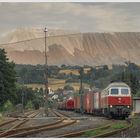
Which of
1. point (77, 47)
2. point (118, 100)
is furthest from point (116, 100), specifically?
point (77, 47)

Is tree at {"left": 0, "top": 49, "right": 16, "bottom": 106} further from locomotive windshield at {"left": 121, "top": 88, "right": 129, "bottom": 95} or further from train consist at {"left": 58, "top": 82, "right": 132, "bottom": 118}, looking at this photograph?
locomotive windshield at {"left": 121, "top": 88, "right": 129, "bottom": 95}

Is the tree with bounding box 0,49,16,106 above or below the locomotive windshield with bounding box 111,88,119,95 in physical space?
above

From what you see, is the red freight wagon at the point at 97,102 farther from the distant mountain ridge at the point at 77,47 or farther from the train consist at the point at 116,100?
the distant mountain ridge at the point at 77,47

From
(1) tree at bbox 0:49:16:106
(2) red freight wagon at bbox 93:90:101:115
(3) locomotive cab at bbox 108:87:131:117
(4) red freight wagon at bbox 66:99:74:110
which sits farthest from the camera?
(4) red freight wagon at bbox 66:99:74:110

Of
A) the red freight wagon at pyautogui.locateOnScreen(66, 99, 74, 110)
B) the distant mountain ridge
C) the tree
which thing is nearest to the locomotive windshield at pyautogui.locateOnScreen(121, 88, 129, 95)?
the tree

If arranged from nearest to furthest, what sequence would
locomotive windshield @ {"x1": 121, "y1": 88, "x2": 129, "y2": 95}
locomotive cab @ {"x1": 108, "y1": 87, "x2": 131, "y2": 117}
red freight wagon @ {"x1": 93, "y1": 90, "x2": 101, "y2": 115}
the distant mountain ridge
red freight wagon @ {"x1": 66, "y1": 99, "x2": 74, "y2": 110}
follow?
1. the distant mountain ridge
2. locomotive cab @ {"x1": 108, "y1": 87, "x2": 131, "y2": 117}
3. locomotive windshield @ {"x1": 121, "y1": 88, "x2": 129, "y2": 95}
4. red freight wagon @ {"x1": 93, "y1": 90, "x2": 101, "y2": 115}
5. red freight wagon @ {"x1": 66, "y1": 99, "x2": 74, "y2": 110}

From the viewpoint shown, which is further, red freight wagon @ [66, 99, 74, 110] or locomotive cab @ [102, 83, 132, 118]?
red freight wagon @ [66, 99, 74, 110]

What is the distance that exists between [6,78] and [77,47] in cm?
714

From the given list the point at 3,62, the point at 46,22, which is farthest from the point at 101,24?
the point at 3,62

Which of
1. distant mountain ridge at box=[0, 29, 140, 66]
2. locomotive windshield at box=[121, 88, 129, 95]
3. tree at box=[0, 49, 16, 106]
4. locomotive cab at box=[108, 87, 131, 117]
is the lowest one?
locomotive cab at box=[108, 87, 131, 117]

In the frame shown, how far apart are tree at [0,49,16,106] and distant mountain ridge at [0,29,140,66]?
31.6 inches

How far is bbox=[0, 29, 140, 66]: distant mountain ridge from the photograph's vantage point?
19.5 meters

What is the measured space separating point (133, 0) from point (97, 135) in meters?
3.47

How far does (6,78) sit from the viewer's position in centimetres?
2686
